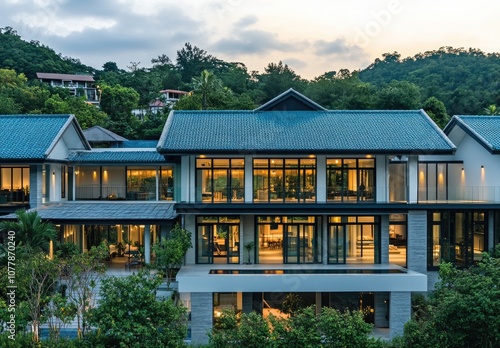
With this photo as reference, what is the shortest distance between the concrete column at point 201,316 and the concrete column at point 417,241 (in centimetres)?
842

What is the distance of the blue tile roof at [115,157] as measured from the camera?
2450 centimetres

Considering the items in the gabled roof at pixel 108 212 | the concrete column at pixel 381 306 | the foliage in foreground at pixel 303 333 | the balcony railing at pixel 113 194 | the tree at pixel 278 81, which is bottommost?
the concrete column at pixel 381 306

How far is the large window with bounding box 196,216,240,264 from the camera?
→ 793 inches

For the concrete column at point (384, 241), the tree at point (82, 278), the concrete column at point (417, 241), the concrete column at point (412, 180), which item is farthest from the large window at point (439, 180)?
the tree at point (82, 278)

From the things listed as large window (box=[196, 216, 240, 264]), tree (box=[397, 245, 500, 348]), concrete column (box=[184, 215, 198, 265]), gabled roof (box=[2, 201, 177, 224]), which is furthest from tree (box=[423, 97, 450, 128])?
tree (box=[397, 245, 500, 348])

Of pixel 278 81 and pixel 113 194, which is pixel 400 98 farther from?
pixel 113 194

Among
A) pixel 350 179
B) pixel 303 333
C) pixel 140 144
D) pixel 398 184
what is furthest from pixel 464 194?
pixel 140 144

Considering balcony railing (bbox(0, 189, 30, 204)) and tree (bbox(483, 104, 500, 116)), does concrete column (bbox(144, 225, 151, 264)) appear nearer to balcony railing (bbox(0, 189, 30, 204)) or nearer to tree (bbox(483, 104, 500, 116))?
balcony railing (bbox(0, 189, 30, 204))

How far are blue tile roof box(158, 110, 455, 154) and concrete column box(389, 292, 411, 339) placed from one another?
568cm

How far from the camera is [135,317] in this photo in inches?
491

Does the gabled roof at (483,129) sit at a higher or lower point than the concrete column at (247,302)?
higher

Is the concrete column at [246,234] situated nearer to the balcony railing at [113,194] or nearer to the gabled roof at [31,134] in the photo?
the balcony railing at [113,194]

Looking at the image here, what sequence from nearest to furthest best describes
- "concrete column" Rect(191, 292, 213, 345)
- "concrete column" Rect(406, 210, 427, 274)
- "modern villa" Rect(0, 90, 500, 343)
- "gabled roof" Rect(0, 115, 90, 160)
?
1. "concrete column" Rect(191, 292, 213, 345)
2. "modern villa" Rect(0, 90, 500, 343)
3. "concrete column" Rect(406, 210, 427, 274)
4. "gabled roof" Rect(0, 115, 90, 160)

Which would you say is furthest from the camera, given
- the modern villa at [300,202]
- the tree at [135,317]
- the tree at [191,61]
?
the tree at [191,61]
